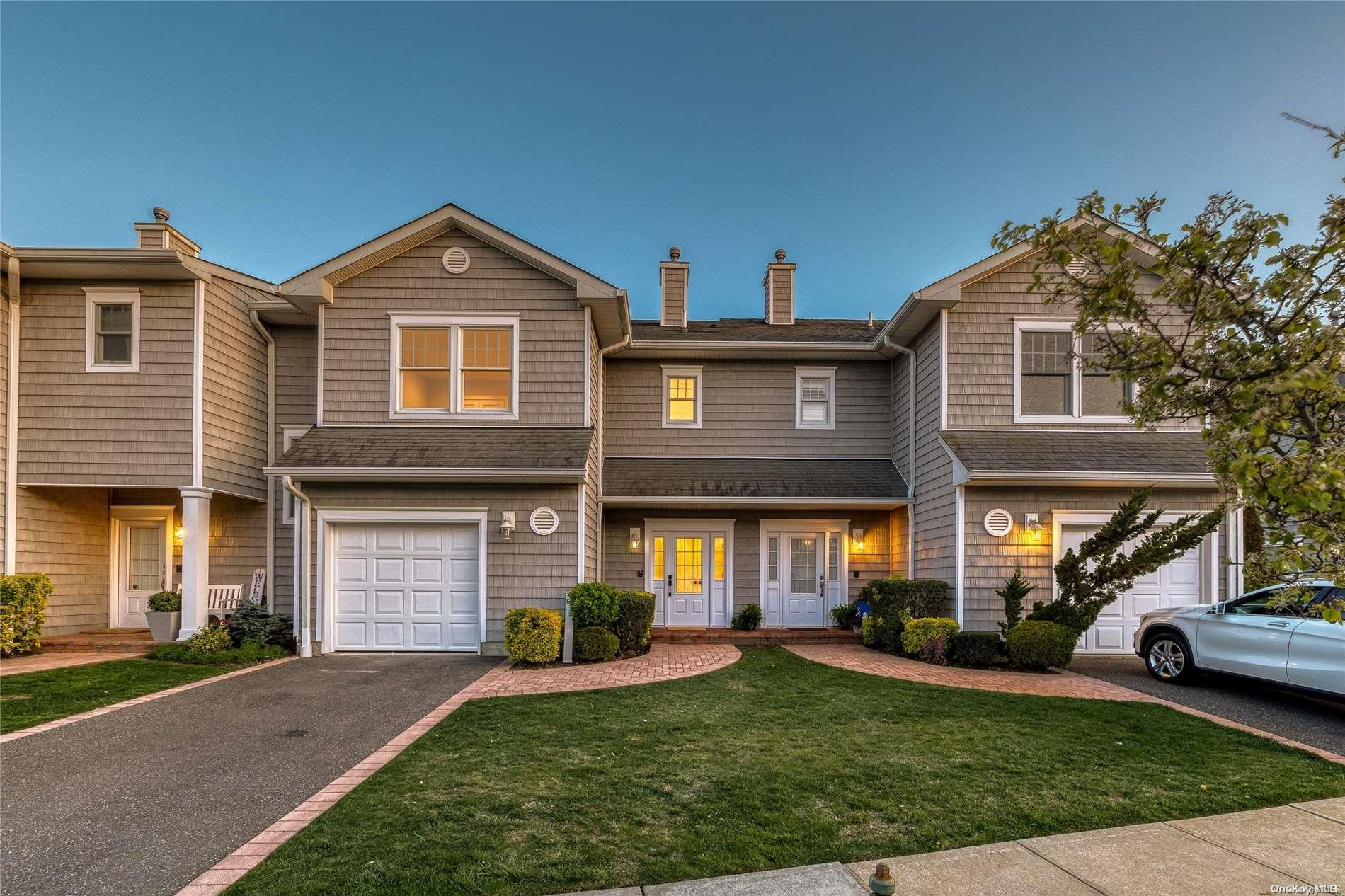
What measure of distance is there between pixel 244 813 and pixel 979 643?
29.2 feet

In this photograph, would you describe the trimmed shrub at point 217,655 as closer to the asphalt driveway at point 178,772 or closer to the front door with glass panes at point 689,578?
the asphalt driveway at point 178,772

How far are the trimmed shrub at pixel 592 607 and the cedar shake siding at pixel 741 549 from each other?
310 cm

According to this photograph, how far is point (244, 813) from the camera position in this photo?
4.15 m

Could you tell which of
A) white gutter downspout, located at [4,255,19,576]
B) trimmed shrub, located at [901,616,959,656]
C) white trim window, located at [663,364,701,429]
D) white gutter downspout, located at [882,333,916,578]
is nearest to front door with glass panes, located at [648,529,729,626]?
white trim window, located at [663,364,701,429]

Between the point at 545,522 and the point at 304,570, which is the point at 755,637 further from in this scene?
the point at 304,570

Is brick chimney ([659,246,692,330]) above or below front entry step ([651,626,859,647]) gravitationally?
above

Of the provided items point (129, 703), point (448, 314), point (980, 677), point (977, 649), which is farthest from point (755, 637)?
point (129, 703)

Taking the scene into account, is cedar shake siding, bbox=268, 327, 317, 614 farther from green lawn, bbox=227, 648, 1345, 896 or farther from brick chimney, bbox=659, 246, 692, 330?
green lawn, bbox=227, 648, 1345, 896

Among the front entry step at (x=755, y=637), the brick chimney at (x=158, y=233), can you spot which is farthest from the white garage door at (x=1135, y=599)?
the brick chimney at (x=158, y=233)

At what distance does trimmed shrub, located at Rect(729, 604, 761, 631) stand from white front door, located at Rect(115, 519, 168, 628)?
35.1 feet

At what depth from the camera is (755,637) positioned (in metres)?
11.6

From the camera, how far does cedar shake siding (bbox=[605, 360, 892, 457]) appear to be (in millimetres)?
12977

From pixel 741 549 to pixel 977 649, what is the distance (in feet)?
15.7

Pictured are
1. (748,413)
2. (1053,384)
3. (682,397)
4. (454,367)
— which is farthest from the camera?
(682,397)
